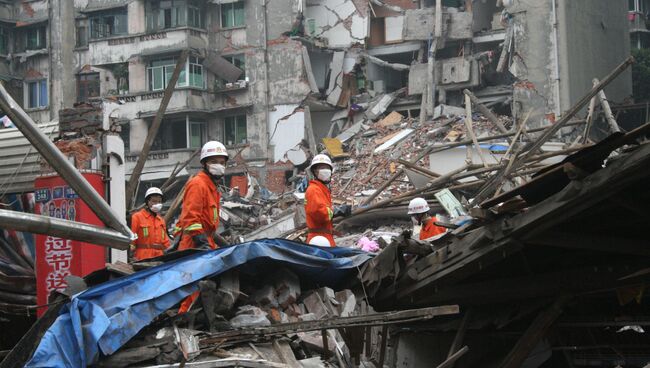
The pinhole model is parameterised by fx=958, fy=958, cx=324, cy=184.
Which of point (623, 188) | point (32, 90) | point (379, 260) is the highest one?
point (32, 90)

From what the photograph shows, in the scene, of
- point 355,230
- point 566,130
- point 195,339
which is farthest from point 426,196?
point 566,130

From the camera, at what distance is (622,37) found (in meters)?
40.3

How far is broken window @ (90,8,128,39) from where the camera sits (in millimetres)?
45312

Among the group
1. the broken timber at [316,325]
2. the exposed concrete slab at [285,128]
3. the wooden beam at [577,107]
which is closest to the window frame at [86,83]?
the exposed concrete slab at [285,128]

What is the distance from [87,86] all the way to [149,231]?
36079 millimetres

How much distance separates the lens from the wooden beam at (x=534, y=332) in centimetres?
817

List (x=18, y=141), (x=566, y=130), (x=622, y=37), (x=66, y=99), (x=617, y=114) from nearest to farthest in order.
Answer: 1. (x=18, y=141)
2. (x=566, y=130)
3. (x=617, y=114)
4. (x=622, y=37)
5. (x=66, y=99)

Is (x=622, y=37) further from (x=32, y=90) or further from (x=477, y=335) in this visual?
(x=477, y=335)

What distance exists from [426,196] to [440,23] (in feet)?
75.5

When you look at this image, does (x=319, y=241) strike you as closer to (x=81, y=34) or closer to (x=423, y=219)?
(x=423, y=219)

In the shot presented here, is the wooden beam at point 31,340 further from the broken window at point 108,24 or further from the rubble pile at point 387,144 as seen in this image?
the broken window at point 108,24

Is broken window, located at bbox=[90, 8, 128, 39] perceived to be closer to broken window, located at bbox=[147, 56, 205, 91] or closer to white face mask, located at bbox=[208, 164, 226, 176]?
broken window, located at bbox=[147, 56, 205, 91]

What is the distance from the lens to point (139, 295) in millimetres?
7555

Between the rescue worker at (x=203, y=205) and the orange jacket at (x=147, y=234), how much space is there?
2802 mm
